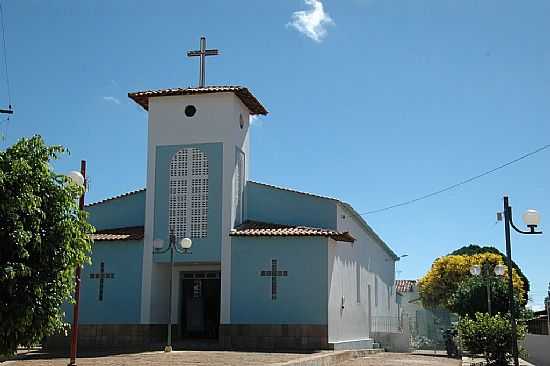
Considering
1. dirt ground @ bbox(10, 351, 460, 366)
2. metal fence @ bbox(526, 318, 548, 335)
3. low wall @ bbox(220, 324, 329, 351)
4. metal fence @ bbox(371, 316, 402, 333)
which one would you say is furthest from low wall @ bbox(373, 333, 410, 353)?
dirt ground @ bbox(10, 351, 460, 366)

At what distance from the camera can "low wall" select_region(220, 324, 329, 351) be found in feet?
73.8

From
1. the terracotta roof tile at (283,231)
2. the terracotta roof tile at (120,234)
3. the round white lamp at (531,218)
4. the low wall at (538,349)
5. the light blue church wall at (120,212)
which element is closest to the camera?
the round white lamp at (531,218)

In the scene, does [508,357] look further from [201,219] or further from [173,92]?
[173,92]

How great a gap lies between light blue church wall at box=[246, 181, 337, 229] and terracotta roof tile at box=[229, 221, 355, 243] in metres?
0.46

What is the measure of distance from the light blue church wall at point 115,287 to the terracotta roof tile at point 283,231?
3.80 meters

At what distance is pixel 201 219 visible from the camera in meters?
24.5

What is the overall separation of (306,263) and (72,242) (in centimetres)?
1321

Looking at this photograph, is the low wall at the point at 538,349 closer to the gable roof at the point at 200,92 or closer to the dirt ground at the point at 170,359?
the dirt ground at the point at 170,359

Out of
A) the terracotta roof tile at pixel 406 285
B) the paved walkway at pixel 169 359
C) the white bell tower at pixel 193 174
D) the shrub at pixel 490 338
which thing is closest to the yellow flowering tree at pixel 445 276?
the terracotta roof tile at pixel 406 285

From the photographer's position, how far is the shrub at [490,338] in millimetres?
17734

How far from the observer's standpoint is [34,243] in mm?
9984

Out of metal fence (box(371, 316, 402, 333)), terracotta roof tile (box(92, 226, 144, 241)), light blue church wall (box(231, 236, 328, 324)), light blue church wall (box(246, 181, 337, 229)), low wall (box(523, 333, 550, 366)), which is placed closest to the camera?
low wall (box(523, 333, 550, 366))

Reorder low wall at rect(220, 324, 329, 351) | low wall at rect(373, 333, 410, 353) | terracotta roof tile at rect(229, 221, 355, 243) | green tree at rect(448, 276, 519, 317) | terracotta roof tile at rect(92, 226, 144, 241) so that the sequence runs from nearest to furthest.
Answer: low wall at rect(220, 324, 329, 351) < terracotta roof tile at rect(229, 221, 355, 243) < terracotta roof tile at rect(92, 226, 144, 241) < green tree at rect(448, 276, 519, 317) < low wall at rect(373, 333, 410, 353)

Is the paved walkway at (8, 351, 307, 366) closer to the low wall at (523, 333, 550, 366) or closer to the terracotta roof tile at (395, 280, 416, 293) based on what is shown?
the low wall at (523, 333, 550, 366)
